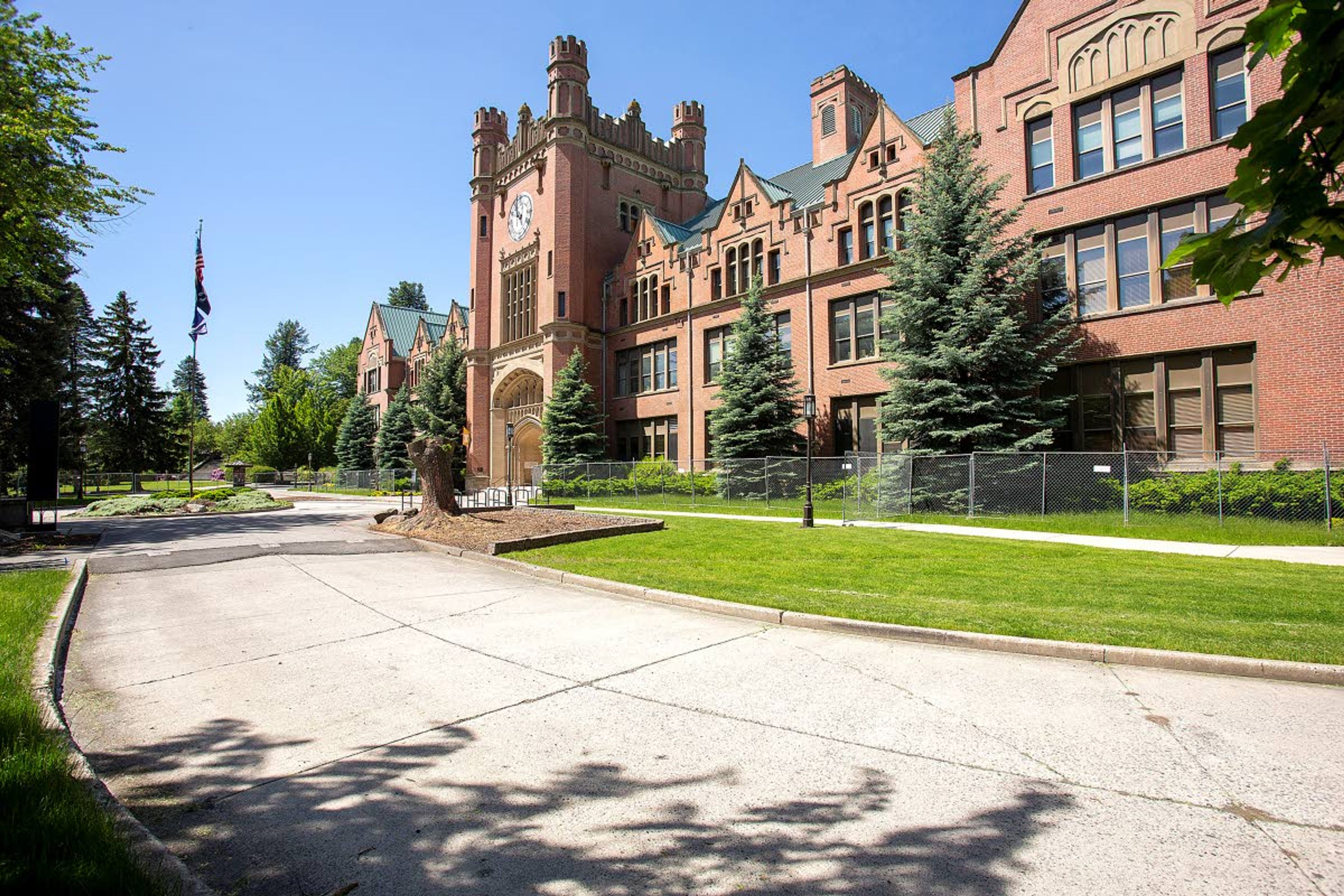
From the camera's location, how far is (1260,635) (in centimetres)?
585

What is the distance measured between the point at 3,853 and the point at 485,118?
51409 mm

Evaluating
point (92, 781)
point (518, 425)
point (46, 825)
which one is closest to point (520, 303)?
point (518, 425)

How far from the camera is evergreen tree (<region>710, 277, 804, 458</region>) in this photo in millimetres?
26359

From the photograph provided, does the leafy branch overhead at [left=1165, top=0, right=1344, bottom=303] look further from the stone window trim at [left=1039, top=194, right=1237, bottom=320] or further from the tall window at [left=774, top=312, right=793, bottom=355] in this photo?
the tall window at [left=774, top=312, right=793, bottom=355]

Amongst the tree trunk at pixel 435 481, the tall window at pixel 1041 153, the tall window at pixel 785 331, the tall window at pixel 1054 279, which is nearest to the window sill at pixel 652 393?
the tall window at pixel 785 331

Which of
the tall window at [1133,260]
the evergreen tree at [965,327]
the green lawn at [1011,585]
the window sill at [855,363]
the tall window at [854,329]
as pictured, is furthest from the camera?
the tall window at [854,329]

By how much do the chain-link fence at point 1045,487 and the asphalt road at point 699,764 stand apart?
12.7 m

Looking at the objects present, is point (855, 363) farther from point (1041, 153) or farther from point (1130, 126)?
point (1130, 126)

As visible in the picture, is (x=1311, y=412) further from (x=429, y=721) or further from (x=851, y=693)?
(x=429, y=721)

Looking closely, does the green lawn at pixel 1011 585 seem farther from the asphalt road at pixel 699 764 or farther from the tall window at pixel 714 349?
Answer: the tall window at pixel 714 349

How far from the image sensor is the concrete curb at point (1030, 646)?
500 centimetres

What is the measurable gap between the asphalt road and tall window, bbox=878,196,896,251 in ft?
76.0

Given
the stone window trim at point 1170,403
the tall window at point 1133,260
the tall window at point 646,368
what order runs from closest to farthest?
the stone window trim at point 1170,403
the tall window at point 1133,260
the tall window at point 646,368

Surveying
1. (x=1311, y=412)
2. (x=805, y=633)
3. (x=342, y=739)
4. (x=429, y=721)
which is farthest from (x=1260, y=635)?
(x=1311, y=412)
